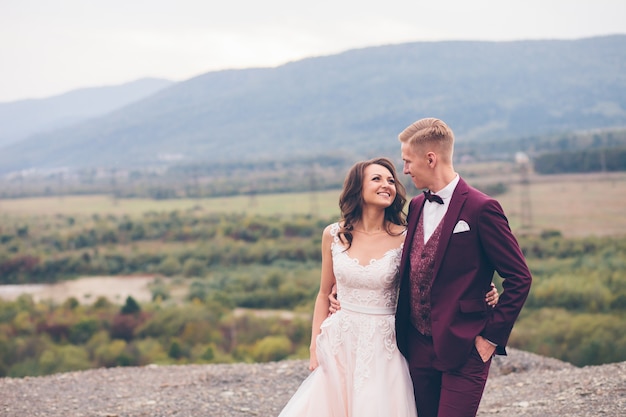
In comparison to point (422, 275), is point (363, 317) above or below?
below

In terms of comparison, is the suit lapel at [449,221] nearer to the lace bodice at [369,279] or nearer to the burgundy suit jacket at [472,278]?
the burgundy suit jacket at [472,278]

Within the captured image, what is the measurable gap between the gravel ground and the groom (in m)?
3.67

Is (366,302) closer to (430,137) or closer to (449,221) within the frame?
(449,221)

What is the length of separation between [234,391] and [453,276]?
6.00m

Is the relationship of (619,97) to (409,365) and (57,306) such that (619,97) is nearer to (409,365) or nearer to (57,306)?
(57,306)

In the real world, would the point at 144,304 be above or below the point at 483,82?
below

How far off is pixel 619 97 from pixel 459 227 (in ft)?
570

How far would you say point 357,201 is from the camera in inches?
182

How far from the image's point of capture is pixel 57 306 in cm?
2961

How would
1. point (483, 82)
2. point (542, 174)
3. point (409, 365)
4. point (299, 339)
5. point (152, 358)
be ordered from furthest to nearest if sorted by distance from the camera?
point (483, 82), point (542, 174), point (299, 339), point (152, 358), point (409, 365)

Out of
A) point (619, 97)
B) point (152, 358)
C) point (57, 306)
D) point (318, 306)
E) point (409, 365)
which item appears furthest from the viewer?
point (619, 97)

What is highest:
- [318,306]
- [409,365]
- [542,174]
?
[318,306]

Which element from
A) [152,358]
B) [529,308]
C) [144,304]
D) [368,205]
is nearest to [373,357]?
[368,205]

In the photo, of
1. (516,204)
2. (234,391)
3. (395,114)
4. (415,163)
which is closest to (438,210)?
(415,163)
